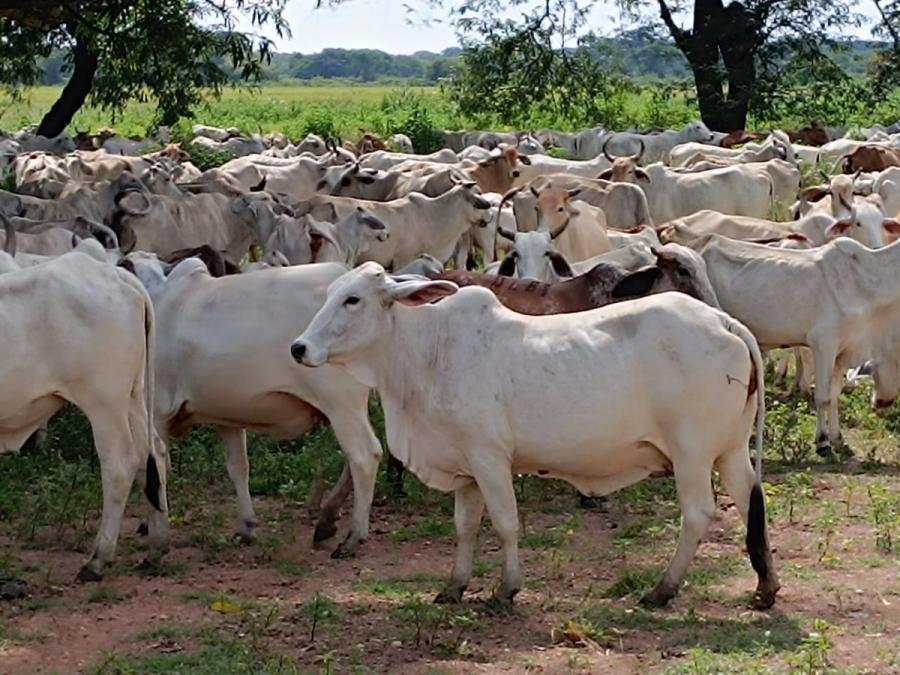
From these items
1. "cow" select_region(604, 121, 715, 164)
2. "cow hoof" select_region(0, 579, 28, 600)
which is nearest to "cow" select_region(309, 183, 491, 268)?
"cow hoof" select_region(0, 579, 28, 600)

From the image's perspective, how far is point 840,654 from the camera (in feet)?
20.5

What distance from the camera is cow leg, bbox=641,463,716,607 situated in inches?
265

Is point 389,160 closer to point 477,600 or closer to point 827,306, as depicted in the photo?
point 827,306

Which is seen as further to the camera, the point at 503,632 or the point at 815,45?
the point at 815,45

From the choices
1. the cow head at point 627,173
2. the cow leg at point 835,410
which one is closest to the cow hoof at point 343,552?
the cow leg at point 835,410

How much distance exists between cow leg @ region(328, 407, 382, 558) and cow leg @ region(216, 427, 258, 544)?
0.58 metres

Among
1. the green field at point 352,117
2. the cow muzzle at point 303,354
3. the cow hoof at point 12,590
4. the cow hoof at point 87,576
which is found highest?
the cow muzzle at point 303,354

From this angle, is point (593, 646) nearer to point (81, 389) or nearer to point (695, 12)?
A: point (81, 389)

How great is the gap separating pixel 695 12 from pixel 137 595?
26339 mm

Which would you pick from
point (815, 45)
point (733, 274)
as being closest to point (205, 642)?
point (733, 274)

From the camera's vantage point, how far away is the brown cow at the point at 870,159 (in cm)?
2202

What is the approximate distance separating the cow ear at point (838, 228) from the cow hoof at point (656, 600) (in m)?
6.22

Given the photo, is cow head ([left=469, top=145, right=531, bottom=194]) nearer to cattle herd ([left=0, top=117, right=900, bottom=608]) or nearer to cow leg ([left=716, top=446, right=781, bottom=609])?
cattle herd ([left=0, top=117, right=900, bottom=608])

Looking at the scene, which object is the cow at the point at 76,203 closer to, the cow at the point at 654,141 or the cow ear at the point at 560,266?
the cow ear at the point at 560,266
